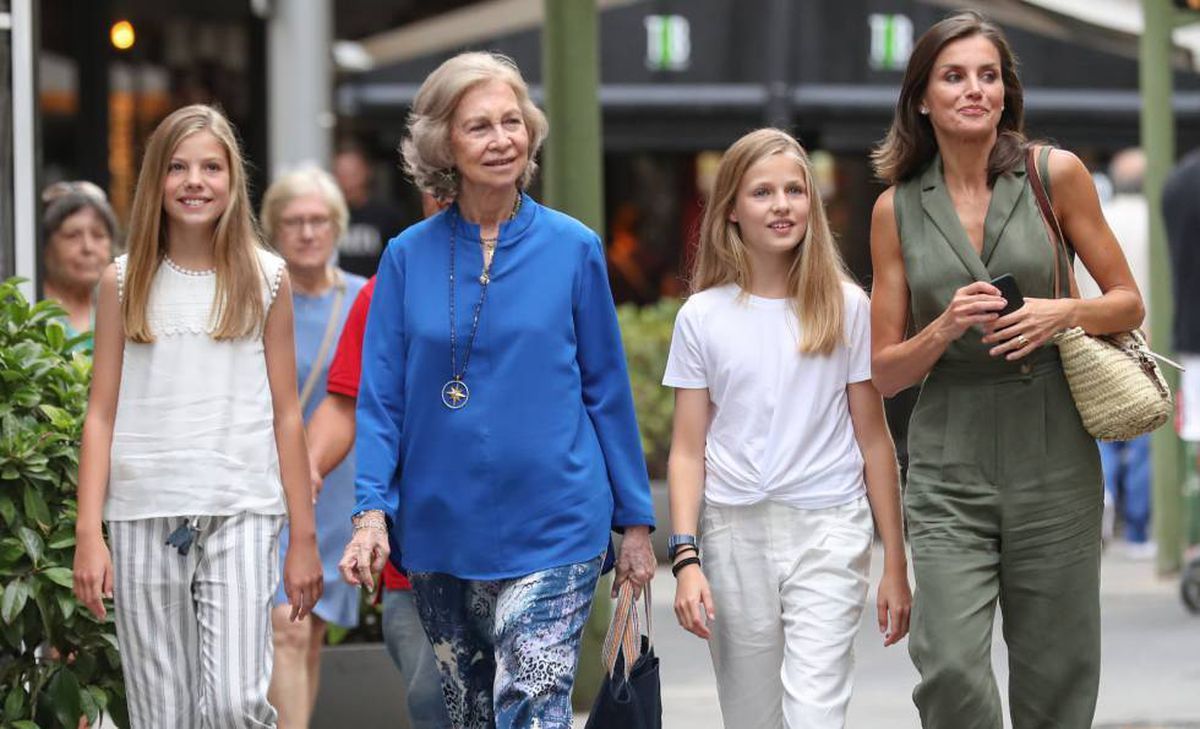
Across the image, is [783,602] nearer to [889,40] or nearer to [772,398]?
[772,398]

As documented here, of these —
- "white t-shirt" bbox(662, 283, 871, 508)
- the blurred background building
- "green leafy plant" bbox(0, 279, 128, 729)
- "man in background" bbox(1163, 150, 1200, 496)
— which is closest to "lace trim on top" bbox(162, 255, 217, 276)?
"green leafy plant" bbox(0, 279, 128, 729)

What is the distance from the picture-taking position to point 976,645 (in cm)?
550

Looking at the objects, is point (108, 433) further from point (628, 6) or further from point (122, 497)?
point (628, 6)

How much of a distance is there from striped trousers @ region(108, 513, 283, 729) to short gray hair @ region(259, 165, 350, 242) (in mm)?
2176

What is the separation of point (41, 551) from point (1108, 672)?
4550mm

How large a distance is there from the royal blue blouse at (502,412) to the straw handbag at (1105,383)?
95 cm

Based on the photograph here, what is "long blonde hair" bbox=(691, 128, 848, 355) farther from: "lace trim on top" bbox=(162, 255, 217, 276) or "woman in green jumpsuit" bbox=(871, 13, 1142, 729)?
"lace trim on top" bbox=(162, 255, 217, 276)

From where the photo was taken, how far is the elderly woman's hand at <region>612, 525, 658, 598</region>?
544cm

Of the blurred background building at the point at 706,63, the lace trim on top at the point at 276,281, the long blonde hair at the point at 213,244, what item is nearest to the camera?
the long blonde hair at the point at 213,244

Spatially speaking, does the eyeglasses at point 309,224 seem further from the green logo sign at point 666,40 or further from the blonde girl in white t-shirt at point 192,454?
the green logo sign at point 666,40

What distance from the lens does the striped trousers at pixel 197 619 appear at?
565cm

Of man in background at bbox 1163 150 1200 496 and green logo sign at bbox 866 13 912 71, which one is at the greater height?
green logo sign at bbox 866 13 912 71

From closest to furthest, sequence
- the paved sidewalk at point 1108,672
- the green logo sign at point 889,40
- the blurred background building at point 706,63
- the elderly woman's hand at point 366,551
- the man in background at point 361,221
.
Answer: the elderly woman's hand at point 366,551, the paved sidewalk at point 1108,672, the man in background at point 361,221, the blurred background building at point 706,63, the green logo sign at point 889,40

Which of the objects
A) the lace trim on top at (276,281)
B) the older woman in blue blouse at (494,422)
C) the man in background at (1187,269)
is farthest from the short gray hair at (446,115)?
the man in background at (1187,269)
